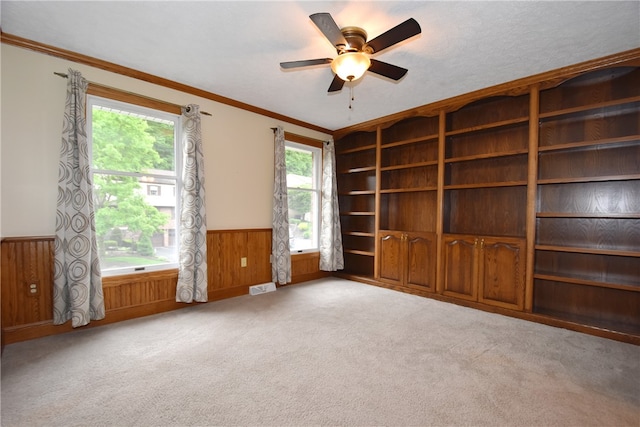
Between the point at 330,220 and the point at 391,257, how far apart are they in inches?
44.3

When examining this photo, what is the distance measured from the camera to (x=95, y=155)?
2.73 meters

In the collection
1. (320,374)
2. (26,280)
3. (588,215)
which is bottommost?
(320,374)

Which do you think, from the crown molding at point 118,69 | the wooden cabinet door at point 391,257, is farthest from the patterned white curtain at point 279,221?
the wooden cabinet door at point 391,257

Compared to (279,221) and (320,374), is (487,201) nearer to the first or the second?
(279,221)

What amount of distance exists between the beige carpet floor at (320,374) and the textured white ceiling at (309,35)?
2.49 m

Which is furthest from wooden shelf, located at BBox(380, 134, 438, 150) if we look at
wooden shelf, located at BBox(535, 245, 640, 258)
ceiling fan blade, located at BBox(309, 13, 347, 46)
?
ceiling fan blade, located at BBox(309, 13, 347, 46)

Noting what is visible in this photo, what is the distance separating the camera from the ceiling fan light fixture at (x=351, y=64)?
2113 mm

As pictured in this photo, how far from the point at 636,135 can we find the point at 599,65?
71 cm

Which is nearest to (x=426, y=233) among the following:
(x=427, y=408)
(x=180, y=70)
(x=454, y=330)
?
(x=454, y=330)

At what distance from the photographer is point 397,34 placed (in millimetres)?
1834

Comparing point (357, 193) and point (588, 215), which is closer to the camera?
point (588, 215)

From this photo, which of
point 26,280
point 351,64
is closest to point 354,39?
point 351,64

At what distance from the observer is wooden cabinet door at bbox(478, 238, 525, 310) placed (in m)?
3.07

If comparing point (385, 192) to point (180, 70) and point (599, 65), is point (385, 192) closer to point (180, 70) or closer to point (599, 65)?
point (599, 65)
